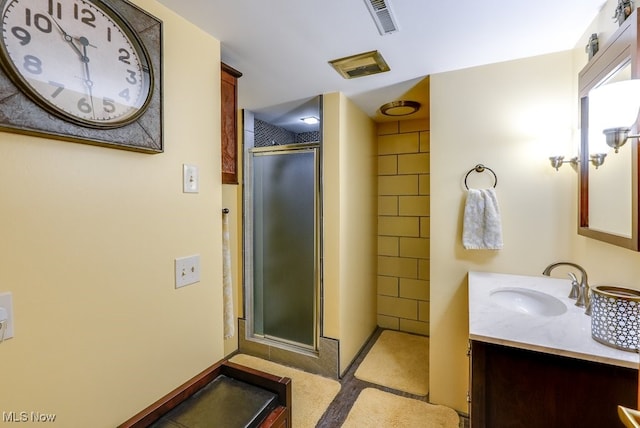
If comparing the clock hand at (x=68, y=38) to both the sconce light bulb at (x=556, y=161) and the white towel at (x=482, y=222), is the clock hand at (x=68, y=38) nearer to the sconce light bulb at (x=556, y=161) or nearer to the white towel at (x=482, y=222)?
the white towel at (x=482, y=222)

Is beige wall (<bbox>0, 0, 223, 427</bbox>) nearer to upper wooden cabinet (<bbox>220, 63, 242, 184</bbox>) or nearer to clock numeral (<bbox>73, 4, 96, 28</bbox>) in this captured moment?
upper wooden cabinet (<bbox>220, 63, 242, 184</bbox>)

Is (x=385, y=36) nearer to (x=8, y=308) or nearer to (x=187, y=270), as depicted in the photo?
(x=187, y=270)

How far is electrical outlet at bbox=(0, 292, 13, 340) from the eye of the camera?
778mm

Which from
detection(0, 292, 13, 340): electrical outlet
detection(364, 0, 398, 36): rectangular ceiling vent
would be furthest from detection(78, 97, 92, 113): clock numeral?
detection(364, 0, 398, 36): rectangular ceiling vent

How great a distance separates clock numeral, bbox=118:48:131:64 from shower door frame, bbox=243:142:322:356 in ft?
4.84

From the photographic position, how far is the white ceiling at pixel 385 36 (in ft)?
4.07

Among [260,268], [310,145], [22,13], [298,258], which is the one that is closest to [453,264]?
[298,258]

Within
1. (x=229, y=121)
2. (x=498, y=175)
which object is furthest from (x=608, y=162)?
(x=229, y=121)

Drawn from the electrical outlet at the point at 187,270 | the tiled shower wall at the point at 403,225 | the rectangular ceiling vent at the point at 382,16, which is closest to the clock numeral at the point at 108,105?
the electrical outlet at the point at 187,270

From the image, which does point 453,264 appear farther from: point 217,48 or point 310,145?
point 217,48

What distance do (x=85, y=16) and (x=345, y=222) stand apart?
1.83m

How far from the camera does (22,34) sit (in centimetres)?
78

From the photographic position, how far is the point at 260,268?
2674 mm

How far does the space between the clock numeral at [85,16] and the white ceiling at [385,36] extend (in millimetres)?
328
